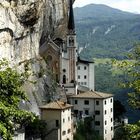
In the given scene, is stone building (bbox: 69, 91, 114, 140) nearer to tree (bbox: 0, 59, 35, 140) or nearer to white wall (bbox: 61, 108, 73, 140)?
white wall (bbox: 61, 108, 73, 140)

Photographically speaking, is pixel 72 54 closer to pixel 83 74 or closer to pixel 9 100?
pixel 83 74

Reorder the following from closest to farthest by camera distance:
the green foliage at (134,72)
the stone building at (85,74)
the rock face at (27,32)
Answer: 1. the green foliage at (134,72)
2. the rock face at (27,32)
3. the stone building at (85,74)

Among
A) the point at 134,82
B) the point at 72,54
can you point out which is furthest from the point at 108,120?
the point at 134,82

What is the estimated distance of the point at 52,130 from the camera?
241 feet

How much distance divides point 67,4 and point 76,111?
83.9 feet

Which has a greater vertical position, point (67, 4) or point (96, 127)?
point (67, 4)

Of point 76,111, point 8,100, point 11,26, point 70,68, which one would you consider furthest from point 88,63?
point 8,100

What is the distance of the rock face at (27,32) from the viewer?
7581cm

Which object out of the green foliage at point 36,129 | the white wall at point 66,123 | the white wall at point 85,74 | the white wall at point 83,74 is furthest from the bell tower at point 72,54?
the green foliage at point 36,129

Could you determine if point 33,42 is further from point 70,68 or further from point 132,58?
point 132,58

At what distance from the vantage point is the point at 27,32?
83.4 m

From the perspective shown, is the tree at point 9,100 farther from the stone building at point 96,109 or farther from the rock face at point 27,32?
the stone building at point 96,109

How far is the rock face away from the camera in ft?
249

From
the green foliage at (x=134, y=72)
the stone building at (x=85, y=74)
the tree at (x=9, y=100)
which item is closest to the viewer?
the tree at (x=9, y=100)
